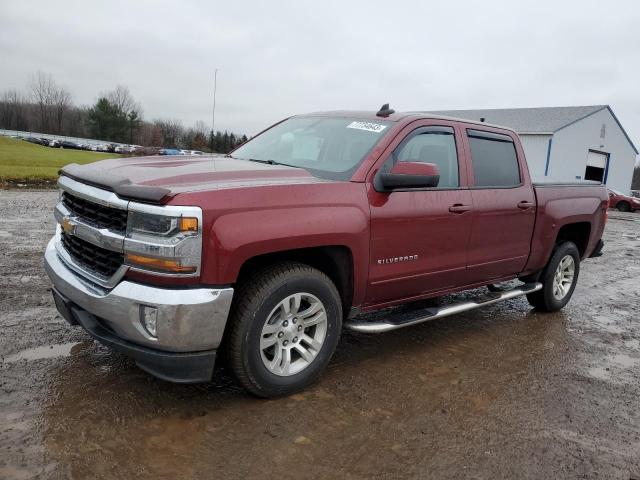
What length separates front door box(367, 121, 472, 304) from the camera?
3.77 meters

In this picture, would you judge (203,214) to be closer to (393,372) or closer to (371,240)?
(371,240)

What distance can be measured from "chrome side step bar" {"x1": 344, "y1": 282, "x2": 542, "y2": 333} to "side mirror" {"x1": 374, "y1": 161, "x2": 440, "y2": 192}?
985mm

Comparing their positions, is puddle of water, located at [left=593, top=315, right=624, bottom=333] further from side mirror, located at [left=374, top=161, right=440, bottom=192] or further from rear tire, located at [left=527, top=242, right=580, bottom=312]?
side mirror, located at [left=374, top=161, right=440, bottom=192]

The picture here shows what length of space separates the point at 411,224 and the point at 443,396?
1.26 metres

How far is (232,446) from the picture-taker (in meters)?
2.85

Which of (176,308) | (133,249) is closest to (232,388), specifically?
(176,308)

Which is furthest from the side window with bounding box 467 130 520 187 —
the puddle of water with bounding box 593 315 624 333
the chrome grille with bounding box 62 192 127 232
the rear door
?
the chrome grille with bounding box 62 192 127 232

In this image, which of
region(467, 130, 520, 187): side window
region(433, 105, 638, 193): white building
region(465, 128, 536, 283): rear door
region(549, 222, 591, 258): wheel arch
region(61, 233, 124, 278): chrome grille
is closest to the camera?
region(61, 233, 124, 278): chrome grille

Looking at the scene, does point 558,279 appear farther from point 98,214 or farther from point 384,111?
point 98,214

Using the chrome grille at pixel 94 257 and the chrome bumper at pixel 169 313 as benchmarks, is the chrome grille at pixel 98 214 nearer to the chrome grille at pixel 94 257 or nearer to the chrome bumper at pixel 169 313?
the chrome grille at pixel 94 257

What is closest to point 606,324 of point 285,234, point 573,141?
point 285,234

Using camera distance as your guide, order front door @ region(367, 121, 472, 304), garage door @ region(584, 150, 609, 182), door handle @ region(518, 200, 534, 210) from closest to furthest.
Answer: front door @ region(367, 121, 472, 304)
door handle @ region(518, 200, 534, 210)
garage door @ region(584, 150, 609, 182)

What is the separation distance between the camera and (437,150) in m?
Answer: 4.41

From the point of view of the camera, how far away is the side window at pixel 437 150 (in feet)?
13.7
